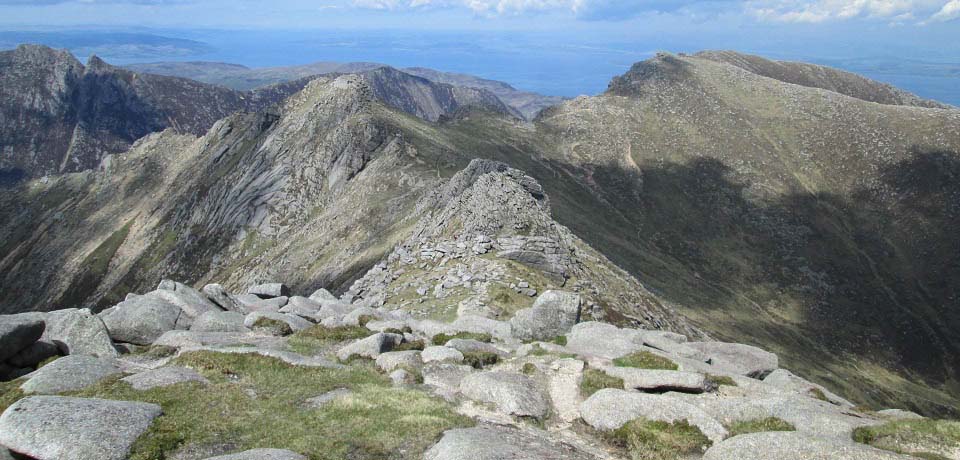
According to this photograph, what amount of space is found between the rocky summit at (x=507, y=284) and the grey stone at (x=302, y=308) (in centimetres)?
26

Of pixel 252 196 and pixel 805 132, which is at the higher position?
pixel 805 132

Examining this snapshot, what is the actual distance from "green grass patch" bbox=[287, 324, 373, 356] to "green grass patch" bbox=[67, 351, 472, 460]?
13.8 ft

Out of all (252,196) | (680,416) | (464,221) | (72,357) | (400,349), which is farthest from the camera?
(252,196)

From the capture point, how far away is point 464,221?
48562mm

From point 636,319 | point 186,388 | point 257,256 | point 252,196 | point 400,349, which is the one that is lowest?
point 257,256

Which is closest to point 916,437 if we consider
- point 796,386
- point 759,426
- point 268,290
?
point 759,426

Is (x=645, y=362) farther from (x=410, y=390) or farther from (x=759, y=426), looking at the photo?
(x=410, y=390)

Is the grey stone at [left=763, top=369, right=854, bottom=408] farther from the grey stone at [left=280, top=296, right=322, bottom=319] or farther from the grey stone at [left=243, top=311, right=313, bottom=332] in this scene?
the grey stone at [left=280, top=296, right=322, bottom=319]

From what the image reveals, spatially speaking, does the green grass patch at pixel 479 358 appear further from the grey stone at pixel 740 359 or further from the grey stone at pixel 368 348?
the grey stone at pixel 740 359

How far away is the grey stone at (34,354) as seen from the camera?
2236 cm

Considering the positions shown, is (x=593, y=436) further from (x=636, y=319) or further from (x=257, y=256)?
(x=257, y=256)

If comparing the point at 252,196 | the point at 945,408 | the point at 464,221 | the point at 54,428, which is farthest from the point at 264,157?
the point at 945,408

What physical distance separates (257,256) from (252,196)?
17.4 meters

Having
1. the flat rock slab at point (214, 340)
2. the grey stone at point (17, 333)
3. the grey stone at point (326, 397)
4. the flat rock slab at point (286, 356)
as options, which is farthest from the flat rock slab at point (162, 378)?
the grey stone at point (17, 333)
